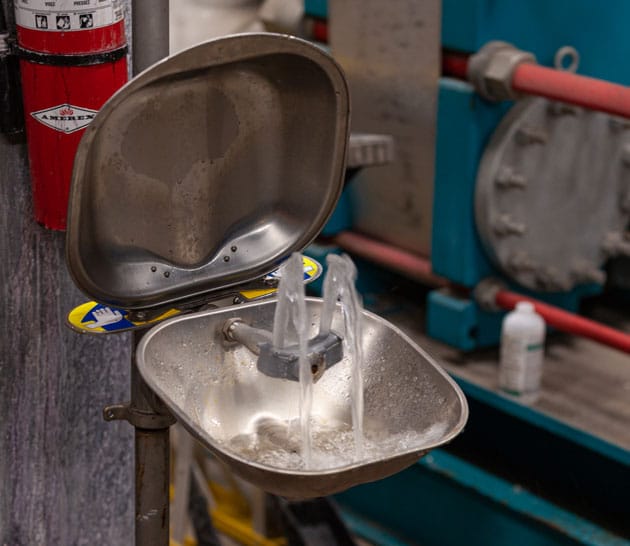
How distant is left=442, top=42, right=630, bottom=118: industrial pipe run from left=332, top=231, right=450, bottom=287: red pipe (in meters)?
0.42

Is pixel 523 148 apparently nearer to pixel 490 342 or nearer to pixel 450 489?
pixel 490 342

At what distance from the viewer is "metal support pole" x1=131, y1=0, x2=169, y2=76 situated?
1.34m

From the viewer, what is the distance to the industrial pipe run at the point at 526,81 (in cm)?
206

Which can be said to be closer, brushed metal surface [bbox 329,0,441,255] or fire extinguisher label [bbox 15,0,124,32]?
fire extinguisher label [bbox 15,0,124,32]

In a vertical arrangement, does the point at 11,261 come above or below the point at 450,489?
above

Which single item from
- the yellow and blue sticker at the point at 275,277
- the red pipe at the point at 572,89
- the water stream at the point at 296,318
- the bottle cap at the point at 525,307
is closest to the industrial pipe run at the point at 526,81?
the red pipe at the point at 572,89

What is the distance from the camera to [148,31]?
4.41 ft

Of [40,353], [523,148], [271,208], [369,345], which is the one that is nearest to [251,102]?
[271,208]

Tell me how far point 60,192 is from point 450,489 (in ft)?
4.60

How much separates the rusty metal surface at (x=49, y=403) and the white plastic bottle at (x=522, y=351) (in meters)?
0.96

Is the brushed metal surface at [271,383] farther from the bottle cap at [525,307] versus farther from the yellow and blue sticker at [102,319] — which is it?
the bottle cap at [525,307]

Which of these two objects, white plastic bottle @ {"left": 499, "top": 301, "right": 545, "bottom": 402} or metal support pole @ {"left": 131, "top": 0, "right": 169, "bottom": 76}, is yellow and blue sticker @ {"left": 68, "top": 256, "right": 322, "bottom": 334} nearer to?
metal support pole @ {"left": 131, "top": 0, "right": 169, "bottom": 76}

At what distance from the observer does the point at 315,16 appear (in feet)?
9.09

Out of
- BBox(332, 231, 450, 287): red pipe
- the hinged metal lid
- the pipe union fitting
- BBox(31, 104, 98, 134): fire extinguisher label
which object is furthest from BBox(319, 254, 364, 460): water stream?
BBox(332, 231, 450, 287): red pipe
